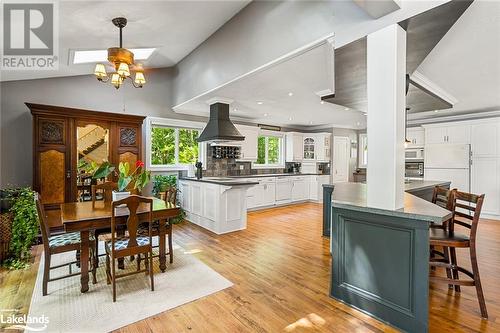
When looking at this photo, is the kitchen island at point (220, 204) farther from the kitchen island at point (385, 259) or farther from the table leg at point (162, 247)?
the kitchen island at point (385, 259)

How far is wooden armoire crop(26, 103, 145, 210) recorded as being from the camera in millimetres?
3787

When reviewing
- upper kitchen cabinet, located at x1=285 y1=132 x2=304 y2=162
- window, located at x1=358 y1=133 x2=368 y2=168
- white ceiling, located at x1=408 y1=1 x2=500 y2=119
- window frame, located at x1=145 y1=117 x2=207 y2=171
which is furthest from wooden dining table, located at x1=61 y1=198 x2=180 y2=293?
window, located at x1=358 y1=133 x2=368 y2=168

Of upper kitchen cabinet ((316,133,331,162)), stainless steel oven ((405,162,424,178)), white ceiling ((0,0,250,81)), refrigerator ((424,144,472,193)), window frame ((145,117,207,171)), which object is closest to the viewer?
white ceiling ((0,0,250,81))

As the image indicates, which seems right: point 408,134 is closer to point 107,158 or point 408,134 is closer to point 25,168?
point 107,158

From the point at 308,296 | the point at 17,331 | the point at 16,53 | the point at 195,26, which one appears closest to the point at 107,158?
the point at 16,53

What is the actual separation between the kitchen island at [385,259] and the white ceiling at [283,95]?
5.72 ft

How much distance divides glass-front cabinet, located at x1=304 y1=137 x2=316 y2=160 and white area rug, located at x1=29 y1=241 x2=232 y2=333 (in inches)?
232

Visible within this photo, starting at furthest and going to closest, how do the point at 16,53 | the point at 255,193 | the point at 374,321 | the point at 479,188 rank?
the point at 255,193
the point at 479,188
the point at 16,53
the point at 374,321

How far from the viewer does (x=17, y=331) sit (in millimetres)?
1845

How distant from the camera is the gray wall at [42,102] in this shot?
3.92 metres

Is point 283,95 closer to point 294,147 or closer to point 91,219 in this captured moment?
point 91,219

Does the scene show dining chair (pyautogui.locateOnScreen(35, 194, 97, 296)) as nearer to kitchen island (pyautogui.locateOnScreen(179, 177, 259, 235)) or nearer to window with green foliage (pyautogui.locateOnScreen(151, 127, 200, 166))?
kitchen island (pyautogui.locateOnScreen(179, 177, 259, 235))

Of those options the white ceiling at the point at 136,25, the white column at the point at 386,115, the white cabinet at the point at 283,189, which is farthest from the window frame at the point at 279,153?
the white column at the point at 386,115

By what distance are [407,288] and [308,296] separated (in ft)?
2.84
